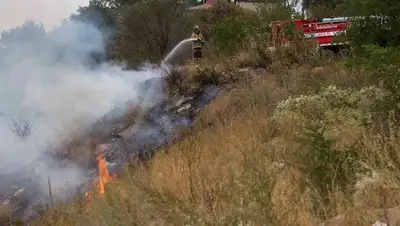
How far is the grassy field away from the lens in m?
3.84

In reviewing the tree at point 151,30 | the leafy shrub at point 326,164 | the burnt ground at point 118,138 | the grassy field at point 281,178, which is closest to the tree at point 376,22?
the grassy field at point 281,178

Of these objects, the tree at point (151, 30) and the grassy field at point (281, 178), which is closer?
the grassy field at point (281, 178)

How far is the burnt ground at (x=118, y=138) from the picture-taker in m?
10.8

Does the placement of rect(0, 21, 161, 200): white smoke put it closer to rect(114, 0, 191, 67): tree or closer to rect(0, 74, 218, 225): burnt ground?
rect(0, 74, 218, 225): burnt ground

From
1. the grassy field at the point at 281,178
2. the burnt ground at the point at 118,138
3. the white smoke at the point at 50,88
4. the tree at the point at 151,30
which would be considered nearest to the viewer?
the grassy field at the point at 281,178

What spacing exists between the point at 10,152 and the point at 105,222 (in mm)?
11199

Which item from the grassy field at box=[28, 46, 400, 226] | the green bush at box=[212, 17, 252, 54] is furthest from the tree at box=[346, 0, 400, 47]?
the green bush at box=[212, 17, 252, 54]

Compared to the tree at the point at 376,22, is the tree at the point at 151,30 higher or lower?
lower

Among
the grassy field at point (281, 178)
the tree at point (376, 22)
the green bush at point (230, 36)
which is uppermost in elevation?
the tree at point (376, 22)

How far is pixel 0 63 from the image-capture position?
61.8ft

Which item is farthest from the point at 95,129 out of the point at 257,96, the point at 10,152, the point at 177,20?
the point at 177,20

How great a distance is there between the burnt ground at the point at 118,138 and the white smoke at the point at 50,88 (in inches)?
19.4

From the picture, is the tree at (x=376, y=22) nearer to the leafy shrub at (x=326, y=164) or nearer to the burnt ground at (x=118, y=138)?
the burnt ground at (x=118, y=138)

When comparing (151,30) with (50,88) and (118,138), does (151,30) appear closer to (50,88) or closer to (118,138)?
(50,88)
